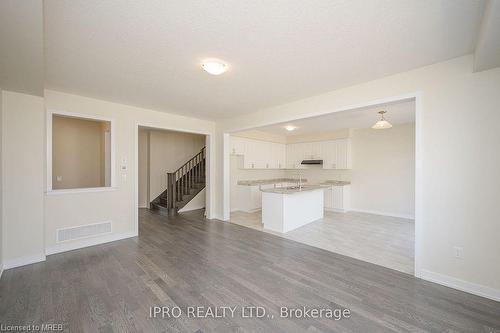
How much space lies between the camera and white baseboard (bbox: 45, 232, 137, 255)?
346 centimetres

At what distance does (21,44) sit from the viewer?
1764 millimetres

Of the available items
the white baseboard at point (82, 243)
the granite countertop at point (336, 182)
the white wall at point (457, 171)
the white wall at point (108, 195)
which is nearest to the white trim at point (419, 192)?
the white wall at point (457, 171)

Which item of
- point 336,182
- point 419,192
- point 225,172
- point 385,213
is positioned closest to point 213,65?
point 419,192

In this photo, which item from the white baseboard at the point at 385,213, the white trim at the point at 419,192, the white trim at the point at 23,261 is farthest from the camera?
the white baseboard at the point at 385,213

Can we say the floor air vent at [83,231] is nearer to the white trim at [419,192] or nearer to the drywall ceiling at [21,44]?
the drywall ceiling at [21,44]

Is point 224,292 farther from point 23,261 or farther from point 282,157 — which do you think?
point 282,157

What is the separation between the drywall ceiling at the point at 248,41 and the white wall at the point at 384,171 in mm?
4141

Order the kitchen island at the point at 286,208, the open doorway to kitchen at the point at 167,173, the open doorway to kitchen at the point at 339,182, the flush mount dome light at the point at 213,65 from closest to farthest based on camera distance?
1. the flush mount dome light at the point at 213,65
2. the open doorway to kitchen at the point at 339,182
3. the kitchen island at the point at 286,208
4. the open doorway to kitchen at the point at 167,173

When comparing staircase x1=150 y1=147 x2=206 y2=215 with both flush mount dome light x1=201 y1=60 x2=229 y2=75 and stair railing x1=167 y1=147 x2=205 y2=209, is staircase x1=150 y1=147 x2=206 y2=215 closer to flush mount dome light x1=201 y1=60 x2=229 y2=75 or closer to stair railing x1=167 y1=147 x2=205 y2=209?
stair railing x1=167 y1=147 x2=205 y2=209

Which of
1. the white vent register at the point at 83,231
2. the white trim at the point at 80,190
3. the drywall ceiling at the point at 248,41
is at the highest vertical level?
the drywall ceiling at the point at 248,41

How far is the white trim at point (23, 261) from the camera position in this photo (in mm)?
2912

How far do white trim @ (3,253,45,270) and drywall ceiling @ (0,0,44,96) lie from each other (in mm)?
2397

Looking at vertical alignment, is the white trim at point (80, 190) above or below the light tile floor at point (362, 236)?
above

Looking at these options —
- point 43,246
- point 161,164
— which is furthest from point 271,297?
point 161,164
